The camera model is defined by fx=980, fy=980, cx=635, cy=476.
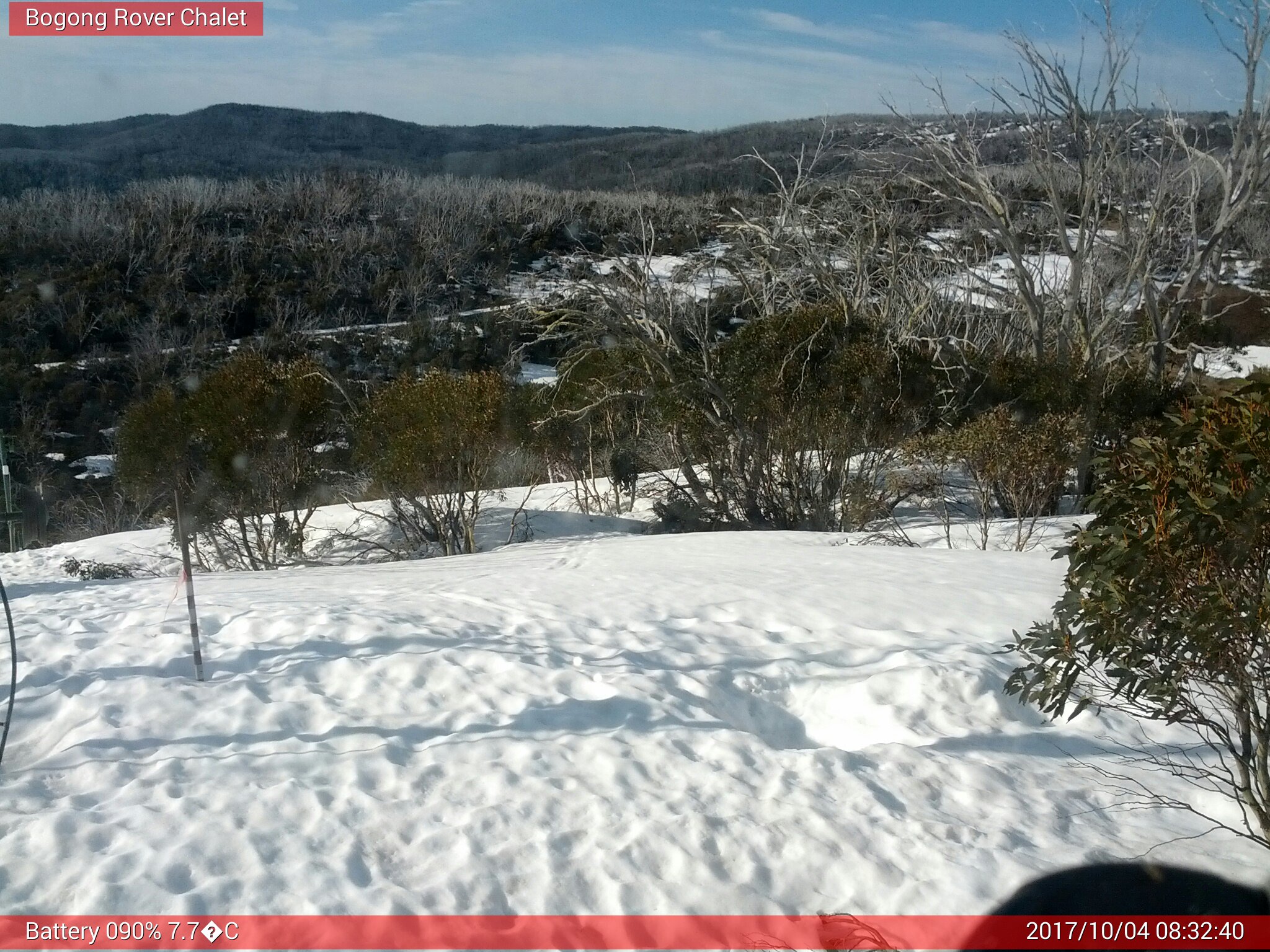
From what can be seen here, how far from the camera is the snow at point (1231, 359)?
90.3 ft

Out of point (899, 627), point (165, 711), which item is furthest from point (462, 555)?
point (165, 711)

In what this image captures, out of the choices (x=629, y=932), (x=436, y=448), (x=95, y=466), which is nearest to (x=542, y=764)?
(x=629, y=932)

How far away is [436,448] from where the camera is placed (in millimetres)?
13469

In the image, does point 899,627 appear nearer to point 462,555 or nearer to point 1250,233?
point 462,555

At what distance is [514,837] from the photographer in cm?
361

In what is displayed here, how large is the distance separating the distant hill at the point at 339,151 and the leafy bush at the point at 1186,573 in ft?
169

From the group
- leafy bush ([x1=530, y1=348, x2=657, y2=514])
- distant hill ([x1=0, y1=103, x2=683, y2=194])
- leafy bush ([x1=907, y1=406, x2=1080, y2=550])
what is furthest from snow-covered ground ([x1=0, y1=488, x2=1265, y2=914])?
distant hill ([x1=0, y1=103, x2=683, y2=194])

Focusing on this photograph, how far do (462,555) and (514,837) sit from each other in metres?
8.11

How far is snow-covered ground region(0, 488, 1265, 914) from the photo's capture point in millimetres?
3365

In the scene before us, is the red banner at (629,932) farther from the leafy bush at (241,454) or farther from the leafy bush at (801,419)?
the leafy bush at (241,454)

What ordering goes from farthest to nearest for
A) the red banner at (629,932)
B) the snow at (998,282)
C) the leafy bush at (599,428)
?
1. the snow at (998,282)
2. the leafy bush at (599,428)
3. the red banner at (629,932)

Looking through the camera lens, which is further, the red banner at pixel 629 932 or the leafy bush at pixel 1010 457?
the leafy bush at pixel 1010 457

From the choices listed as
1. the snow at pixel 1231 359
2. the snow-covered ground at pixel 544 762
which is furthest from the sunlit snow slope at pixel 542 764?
the snow at pixel 1231 359

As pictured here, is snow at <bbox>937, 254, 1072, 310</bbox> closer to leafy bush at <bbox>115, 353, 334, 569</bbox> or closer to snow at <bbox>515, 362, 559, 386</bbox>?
leafy bush at <bbox>115, 353, 334, 569</bbox>
